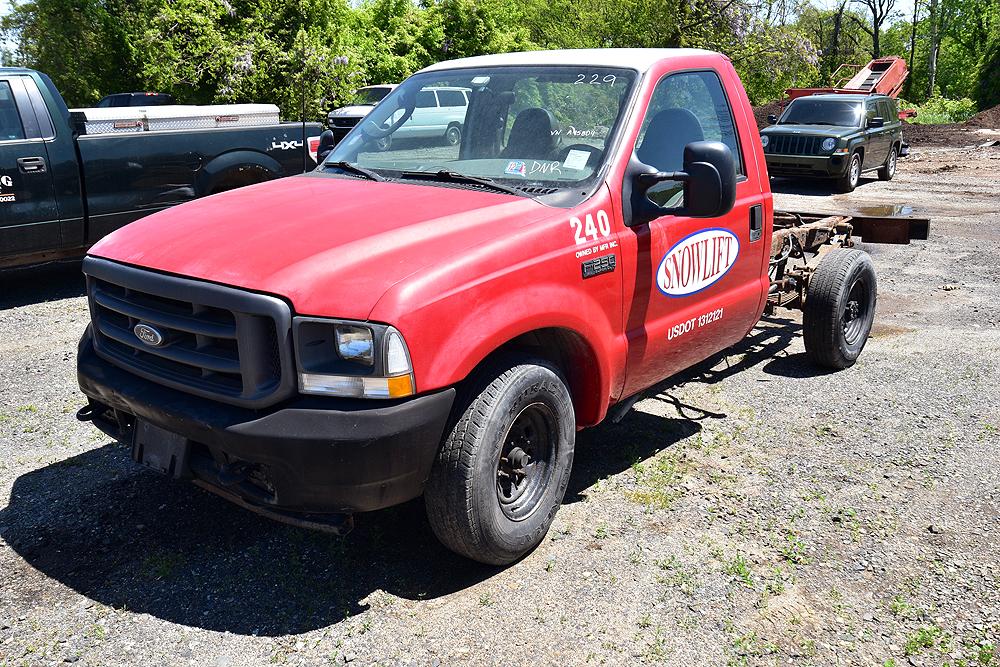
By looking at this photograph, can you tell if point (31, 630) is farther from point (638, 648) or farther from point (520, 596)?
point (638, 648)

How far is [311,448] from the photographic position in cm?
304

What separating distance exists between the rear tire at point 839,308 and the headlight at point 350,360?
385 cm

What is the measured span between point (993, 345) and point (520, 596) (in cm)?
509

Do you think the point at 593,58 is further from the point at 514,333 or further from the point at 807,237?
the point at 807,237

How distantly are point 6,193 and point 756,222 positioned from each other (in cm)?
614

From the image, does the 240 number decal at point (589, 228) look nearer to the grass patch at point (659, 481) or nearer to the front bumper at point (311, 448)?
the front bumper at point (311, 448)

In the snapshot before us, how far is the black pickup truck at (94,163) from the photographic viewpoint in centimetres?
766

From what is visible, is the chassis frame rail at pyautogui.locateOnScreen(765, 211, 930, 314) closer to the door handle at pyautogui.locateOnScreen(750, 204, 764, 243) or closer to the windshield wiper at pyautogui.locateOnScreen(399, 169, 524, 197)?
the door handle at pyautogui.locateOnScreen(750, 204, 764, 243)

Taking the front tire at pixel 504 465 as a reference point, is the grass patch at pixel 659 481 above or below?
below

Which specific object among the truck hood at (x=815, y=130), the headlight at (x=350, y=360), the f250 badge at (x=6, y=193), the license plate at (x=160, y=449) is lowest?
the license plate at (x=160, y=449)

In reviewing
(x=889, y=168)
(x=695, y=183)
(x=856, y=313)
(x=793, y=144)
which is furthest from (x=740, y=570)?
(x=889, y=168)

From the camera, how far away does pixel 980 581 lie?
3691mm

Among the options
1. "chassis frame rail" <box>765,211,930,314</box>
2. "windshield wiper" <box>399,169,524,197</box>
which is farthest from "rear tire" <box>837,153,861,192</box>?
"windshield wiper" <box>399,169,524,197</box>

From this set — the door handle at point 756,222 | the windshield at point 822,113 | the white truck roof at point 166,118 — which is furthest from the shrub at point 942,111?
the door handle at point 756,222
